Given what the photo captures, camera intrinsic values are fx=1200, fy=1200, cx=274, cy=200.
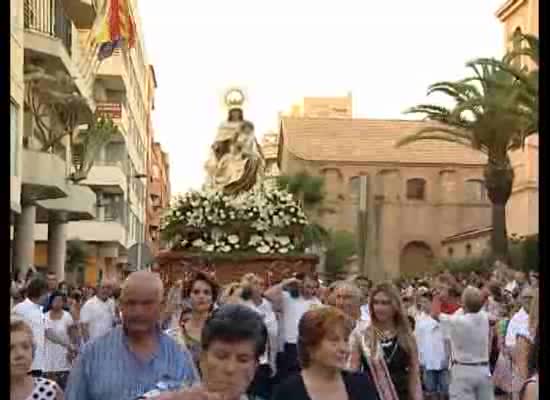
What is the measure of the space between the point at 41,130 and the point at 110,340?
3116 centimetres

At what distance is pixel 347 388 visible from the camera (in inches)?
206

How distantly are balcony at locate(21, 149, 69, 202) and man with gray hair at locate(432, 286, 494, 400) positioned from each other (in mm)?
20954

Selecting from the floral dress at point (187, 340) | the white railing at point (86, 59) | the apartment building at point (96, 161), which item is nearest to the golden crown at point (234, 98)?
the apartment building at point (96, 161)

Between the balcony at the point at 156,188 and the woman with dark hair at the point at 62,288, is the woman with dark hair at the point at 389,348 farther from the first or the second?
the balcony at the point at 156,188

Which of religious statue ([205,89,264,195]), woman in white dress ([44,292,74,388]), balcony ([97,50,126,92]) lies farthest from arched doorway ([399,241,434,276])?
woman in white dress ([44,292,74,388])

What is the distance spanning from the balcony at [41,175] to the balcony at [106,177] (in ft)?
75.7

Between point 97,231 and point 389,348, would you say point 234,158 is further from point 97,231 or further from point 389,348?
point 97,231

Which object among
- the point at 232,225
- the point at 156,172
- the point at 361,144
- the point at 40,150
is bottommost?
the point at 232,225

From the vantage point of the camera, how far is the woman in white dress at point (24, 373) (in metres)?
5.06

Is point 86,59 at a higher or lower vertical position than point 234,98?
higher

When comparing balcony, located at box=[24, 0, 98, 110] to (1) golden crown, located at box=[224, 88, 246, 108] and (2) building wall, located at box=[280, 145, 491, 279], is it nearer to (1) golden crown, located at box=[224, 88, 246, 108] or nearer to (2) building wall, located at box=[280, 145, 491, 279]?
(1) golden crown, located at box=[224, 88, 246, 108]

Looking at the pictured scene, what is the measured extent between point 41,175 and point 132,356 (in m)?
26.9

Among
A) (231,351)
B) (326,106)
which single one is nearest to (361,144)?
(326,106)

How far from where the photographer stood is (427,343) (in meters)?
15.2
